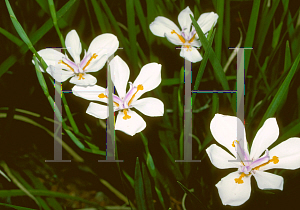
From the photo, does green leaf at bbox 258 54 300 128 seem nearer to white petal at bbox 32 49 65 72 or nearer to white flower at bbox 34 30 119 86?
white flower at bbox 34 30 119 86

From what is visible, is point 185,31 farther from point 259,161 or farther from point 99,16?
point 259,161

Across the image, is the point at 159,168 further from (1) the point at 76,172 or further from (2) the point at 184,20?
(2) the point at 184,20

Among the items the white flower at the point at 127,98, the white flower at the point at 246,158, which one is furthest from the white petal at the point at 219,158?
the white flower at the point at 127,98

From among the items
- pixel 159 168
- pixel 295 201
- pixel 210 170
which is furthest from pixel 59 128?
pixel 295 201

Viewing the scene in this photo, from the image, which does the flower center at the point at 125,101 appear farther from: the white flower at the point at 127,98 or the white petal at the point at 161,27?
the white petal at the point at 161,27

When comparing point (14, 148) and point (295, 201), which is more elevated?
point (14, 148)

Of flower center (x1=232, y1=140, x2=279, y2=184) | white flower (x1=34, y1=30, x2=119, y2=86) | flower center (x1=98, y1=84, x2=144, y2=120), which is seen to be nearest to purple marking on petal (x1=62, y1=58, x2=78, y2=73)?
white flower (x1=34, y1=30, x2=119, y2=86)

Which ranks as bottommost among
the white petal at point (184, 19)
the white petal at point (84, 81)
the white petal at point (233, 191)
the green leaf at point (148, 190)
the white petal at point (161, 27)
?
the green leaf at point (148, 190)
